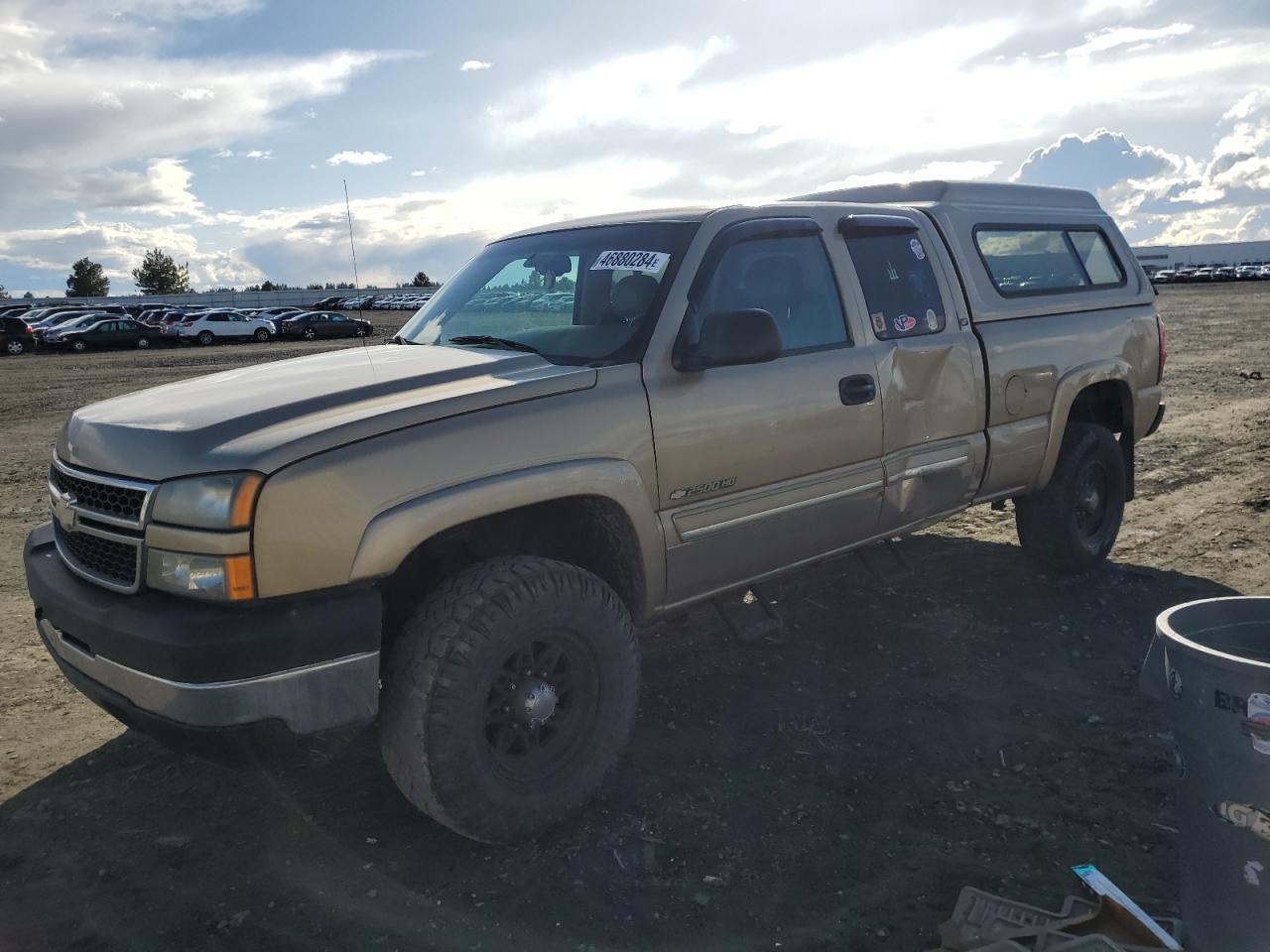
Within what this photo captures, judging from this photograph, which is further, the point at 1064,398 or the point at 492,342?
the point at 1064,398

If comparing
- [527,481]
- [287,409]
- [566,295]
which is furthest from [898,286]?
[287,409]

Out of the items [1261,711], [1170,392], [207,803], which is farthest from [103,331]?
[1261,711]

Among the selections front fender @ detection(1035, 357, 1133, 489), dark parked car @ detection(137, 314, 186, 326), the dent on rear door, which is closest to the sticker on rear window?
the dent on rear door

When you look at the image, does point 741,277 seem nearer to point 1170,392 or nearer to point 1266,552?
point 1266,552

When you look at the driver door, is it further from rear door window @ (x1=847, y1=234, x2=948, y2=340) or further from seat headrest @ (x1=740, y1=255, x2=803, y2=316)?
rear door window @ (x1=847, y1=234, x2=948, y2=340)

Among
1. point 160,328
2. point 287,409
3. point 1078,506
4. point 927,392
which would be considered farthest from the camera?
point 160,328

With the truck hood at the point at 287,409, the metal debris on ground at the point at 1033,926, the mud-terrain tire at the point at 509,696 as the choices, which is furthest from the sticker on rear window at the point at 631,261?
the metal debris on ground at the point at 1033,926

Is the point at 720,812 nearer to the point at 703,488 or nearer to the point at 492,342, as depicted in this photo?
the point at 703,488

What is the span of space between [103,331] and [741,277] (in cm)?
3721

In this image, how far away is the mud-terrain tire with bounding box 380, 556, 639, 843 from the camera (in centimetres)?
285

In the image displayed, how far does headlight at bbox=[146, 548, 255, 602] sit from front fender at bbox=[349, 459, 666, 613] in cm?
29

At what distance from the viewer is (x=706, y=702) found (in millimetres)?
4250

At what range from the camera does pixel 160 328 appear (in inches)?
1457

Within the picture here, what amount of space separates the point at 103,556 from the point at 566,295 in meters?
1.90
